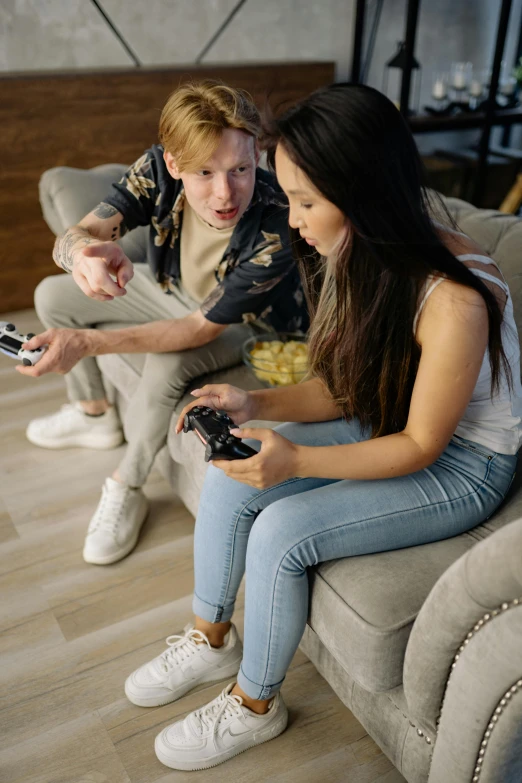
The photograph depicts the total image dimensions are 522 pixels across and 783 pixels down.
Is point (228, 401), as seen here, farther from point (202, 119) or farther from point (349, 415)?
point (202, 119)

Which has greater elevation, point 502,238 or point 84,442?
point 502,238

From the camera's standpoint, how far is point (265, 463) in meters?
1.06

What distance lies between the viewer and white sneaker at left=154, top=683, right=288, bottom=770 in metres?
1.18

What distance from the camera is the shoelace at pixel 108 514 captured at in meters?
1.65

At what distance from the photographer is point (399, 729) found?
1.08 m

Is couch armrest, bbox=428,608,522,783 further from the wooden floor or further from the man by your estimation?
the man

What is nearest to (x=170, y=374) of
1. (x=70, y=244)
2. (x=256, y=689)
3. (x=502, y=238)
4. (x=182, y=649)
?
(x=70, y=244)

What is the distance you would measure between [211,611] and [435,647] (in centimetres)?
49

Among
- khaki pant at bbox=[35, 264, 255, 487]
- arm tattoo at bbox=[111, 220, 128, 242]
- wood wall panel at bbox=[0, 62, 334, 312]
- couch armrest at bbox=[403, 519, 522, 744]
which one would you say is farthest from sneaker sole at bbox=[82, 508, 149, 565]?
wood wall panel at bbox=[0, 62, 334, 312]

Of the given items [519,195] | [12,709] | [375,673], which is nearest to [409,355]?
[375,673]

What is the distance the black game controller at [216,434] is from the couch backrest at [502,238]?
69 centimetres

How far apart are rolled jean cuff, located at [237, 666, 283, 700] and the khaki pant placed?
0.61m

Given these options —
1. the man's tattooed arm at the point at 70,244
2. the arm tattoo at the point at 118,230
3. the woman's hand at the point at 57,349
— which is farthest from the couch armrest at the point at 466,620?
the arm tattoo at the point at 118,230

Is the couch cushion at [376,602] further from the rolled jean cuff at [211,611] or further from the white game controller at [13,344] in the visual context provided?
the white game controller at [13,344]
